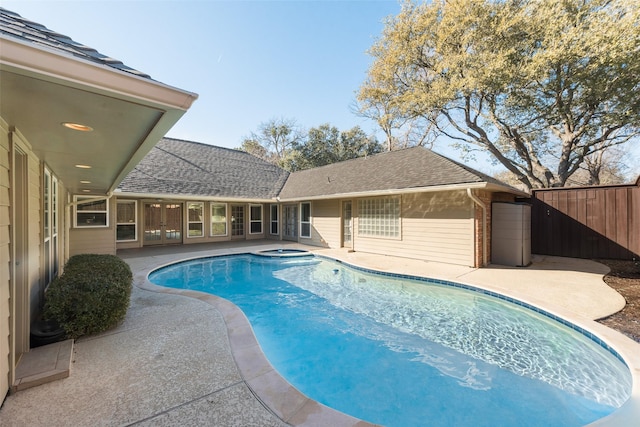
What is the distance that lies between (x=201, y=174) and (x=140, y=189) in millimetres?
3229

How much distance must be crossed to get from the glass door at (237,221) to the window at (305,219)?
11.2ft

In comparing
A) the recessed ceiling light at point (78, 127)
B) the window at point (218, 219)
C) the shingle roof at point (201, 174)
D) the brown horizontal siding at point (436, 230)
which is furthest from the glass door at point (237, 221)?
the recessed ceiling light at point (78, 127)

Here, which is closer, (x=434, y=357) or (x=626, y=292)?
(x=434, y=357)

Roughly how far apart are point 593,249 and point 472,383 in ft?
30.9

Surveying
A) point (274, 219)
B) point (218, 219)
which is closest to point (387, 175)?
point (274, 219)

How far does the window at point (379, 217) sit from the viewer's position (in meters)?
9.65

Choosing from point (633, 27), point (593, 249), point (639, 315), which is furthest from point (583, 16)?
point (639, 315)

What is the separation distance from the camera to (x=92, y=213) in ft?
30.8

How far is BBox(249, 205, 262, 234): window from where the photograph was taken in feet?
48.1

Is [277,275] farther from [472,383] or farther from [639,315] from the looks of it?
[639,315]

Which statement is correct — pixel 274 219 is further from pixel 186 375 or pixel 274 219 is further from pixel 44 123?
pixel 44 123

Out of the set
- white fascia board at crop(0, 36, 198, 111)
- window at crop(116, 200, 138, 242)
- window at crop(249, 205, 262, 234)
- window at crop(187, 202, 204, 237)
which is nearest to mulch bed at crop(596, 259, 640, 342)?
white fascia board at crop(0, 36, 198, 111)

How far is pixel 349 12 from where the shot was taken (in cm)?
1145

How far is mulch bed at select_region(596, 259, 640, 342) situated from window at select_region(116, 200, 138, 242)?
563 inches
